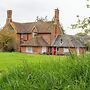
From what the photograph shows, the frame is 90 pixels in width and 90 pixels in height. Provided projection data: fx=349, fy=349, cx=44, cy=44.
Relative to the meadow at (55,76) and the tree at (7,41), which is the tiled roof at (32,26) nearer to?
the tree at (7,41)

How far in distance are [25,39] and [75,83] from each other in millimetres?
82200

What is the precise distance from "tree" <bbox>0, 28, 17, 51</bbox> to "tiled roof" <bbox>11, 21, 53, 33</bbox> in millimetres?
8161

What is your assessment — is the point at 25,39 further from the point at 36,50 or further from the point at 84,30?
the point at 84,30

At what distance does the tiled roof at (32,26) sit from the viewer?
86.8 m

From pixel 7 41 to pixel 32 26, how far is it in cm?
1270

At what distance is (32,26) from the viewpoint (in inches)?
3519

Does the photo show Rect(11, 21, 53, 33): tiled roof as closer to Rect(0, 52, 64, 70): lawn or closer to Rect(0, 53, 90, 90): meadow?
Rect(0, 52, 64, 70): lawn

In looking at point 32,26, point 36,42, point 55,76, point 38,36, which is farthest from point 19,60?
point 32,26

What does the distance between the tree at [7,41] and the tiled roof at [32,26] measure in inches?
321

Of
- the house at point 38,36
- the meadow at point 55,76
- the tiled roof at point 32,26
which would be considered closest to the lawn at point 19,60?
the meadow at point 55,76

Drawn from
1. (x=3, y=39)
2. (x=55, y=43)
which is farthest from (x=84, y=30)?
(x=55, y=43)

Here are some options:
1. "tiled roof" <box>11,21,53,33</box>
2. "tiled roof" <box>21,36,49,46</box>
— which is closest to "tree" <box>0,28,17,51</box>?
"tiled roof" <box>21,36,49,46</box>

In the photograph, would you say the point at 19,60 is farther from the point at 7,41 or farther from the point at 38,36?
the point at 38,36

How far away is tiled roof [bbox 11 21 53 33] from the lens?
86.8 m
